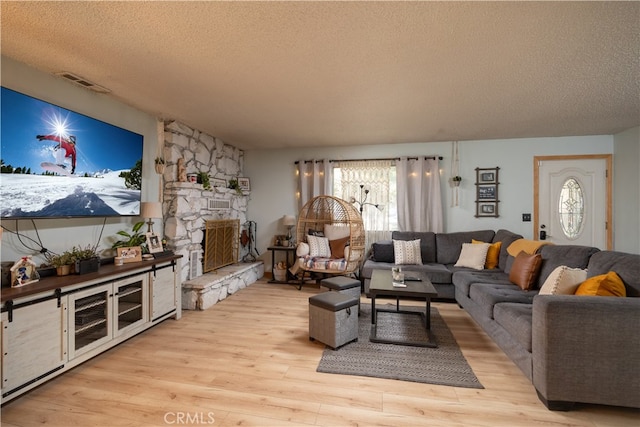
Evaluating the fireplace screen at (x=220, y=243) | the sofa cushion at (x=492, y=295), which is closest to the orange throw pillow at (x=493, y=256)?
the sofa cushion at (x=492, y=295)

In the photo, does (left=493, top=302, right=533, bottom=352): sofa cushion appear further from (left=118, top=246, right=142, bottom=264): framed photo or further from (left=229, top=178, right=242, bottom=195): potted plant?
(left=229, top=178, right=242, bottom=195): potted plant

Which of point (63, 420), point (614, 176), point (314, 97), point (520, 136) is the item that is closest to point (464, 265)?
point (520, 136)

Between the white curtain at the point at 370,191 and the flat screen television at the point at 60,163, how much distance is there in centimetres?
323

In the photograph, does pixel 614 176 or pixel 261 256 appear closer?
pixel 614 176

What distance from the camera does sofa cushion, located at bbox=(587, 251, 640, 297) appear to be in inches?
74.8

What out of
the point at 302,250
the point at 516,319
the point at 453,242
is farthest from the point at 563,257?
the point at 302,250

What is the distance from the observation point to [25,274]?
1915mm

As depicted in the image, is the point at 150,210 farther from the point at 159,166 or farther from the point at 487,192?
the point at 487,192

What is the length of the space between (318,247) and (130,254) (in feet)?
8.53

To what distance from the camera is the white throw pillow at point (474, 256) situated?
382cm

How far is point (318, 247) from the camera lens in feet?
14.9

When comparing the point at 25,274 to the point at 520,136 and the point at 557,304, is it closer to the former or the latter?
the point at 557,304

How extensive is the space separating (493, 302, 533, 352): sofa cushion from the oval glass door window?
302 centimetres

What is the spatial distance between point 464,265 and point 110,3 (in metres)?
4.43
